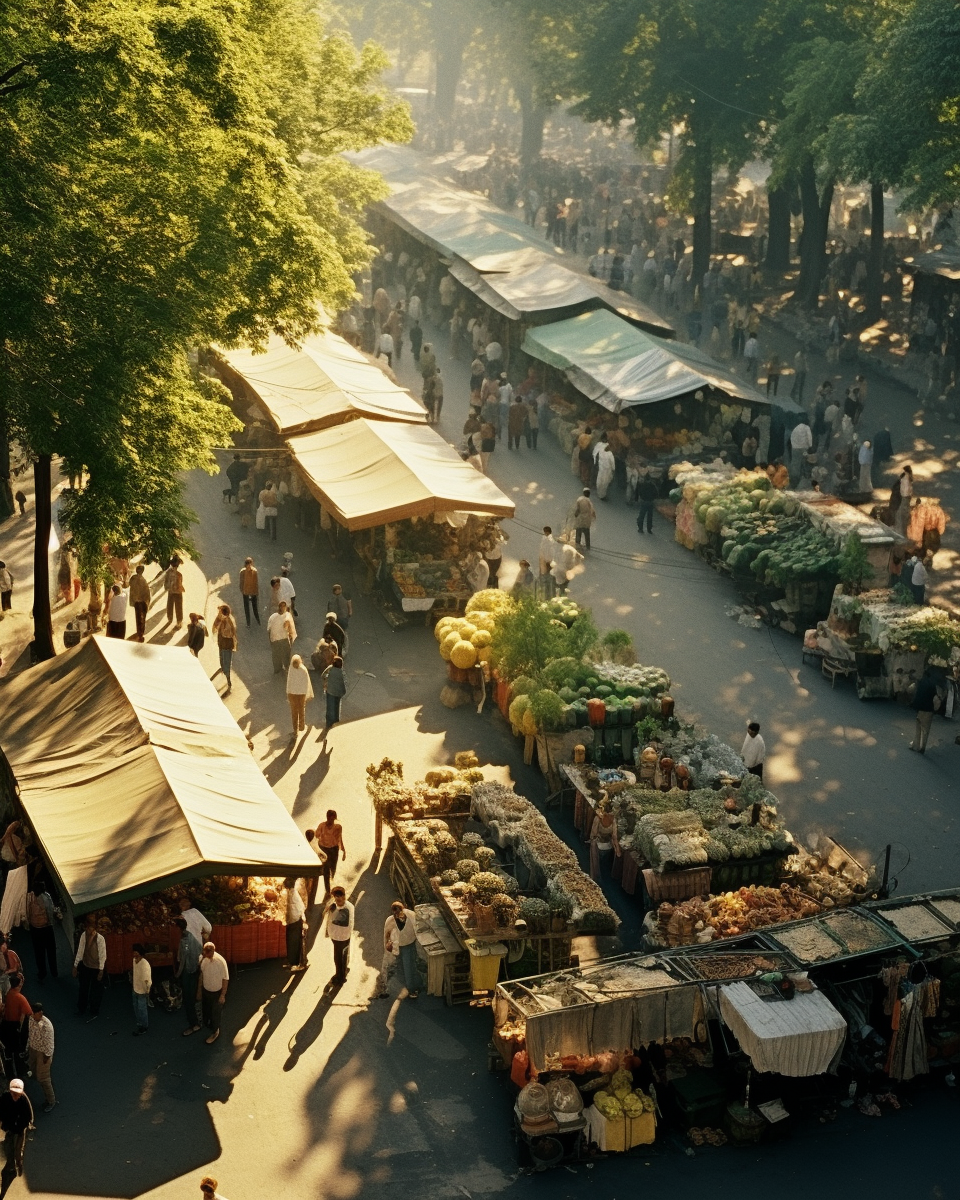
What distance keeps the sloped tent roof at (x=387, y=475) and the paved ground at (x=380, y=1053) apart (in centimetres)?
268

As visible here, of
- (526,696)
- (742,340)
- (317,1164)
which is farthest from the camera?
(742,340)

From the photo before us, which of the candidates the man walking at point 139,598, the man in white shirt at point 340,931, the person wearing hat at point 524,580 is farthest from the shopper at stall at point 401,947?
the man walking at point 139,598

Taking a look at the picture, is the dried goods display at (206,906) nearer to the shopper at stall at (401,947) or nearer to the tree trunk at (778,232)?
the shopper at stall at (401,947)

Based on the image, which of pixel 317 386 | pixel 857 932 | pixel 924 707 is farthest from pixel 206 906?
pixel 317 386

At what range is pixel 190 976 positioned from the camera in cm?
1603

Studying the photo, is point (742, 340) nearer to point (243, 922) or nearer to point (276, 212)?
point (276, 212)

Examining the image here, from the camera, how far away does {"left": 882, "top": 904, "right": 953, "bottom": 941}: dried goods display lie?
16.3 m

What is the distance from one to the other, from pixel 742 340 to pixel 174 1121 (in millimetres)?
29869

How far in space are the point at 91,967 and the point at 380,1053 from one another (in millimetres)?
2967

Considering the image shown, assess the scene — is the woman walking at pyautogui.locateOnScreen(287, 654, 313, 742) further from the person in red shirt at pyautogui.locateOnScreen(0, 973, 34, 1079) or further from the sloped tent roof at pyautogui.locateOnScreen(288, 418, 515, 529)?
the person in red shirt at pyautogui.locateOnScreen(0, 973, 34, 1079)

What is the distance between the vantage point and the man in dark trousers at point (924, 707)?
2202cm

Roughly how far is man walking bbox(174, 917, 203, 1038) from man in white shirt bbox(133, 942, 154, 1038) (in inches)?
13.9

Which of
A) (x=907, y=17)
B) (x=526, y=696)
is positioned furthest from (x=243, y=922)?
(x=907, y=17)

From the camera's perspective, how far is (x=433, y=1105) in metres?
15.1
